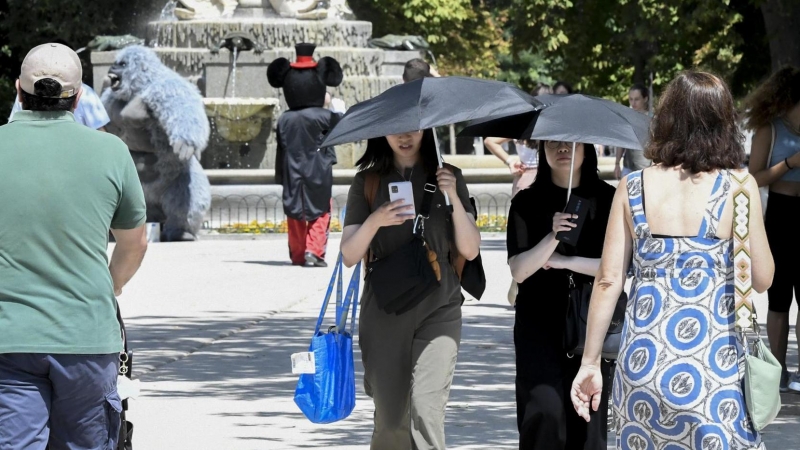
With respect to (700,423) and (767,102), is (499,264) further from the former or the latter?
(700,423)

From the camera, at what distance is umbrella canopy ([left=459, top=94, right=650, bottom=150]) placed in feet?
20.5

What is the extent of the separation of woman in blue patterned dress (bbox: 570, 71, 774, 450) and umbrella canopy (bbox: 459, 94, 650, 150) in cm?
103

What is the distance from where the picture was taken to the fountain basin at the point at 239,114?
2603cm

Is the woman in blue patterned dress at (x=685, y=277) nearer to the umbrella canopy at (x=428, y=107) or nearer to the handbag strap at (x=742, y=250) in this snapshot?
the handbag strap at (x=742, y=250)

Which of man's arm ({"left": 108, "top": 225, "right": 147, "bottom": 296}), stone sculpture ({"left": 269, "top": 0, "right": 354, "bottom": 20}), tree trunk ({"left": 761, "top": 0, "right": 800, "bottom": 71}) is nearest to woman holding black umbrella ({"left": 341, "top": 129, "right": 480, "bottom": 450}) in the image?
man's arm ({"left": 108, "top": 225, "right": 147, "bottom": 296})

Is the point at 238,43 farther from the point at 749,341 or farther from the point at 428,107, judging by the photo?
the point at 749,341

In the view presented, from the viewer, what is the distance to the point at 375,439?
6.41 metres

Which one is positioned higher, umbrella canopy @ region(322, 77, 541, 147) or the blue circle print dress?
umbrella canopy @ region(322, 77, 541, 147)

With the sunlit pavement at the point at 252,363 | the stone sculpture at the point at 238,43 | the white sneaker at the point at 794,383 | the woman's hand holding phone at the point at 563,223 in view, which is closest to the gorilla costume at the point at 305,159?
the sunlit pavement at the point at 252,363

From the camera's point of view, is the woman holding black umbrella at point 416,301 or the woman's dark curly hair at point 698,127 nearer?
the woman's dark curly hair at point 698,127

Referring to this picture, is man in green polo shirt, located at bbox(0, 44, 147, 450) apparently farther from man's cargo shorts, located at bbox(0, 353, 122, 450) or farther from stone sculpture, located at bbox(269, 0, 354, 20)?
stone sculpture, located at bbox(269, 0, 354, 20)

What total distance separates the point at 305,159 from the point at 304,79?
0.86m

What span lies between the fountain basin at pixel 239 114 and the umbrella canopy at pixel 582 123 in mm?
19442

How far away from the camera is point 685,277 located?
4984mm
